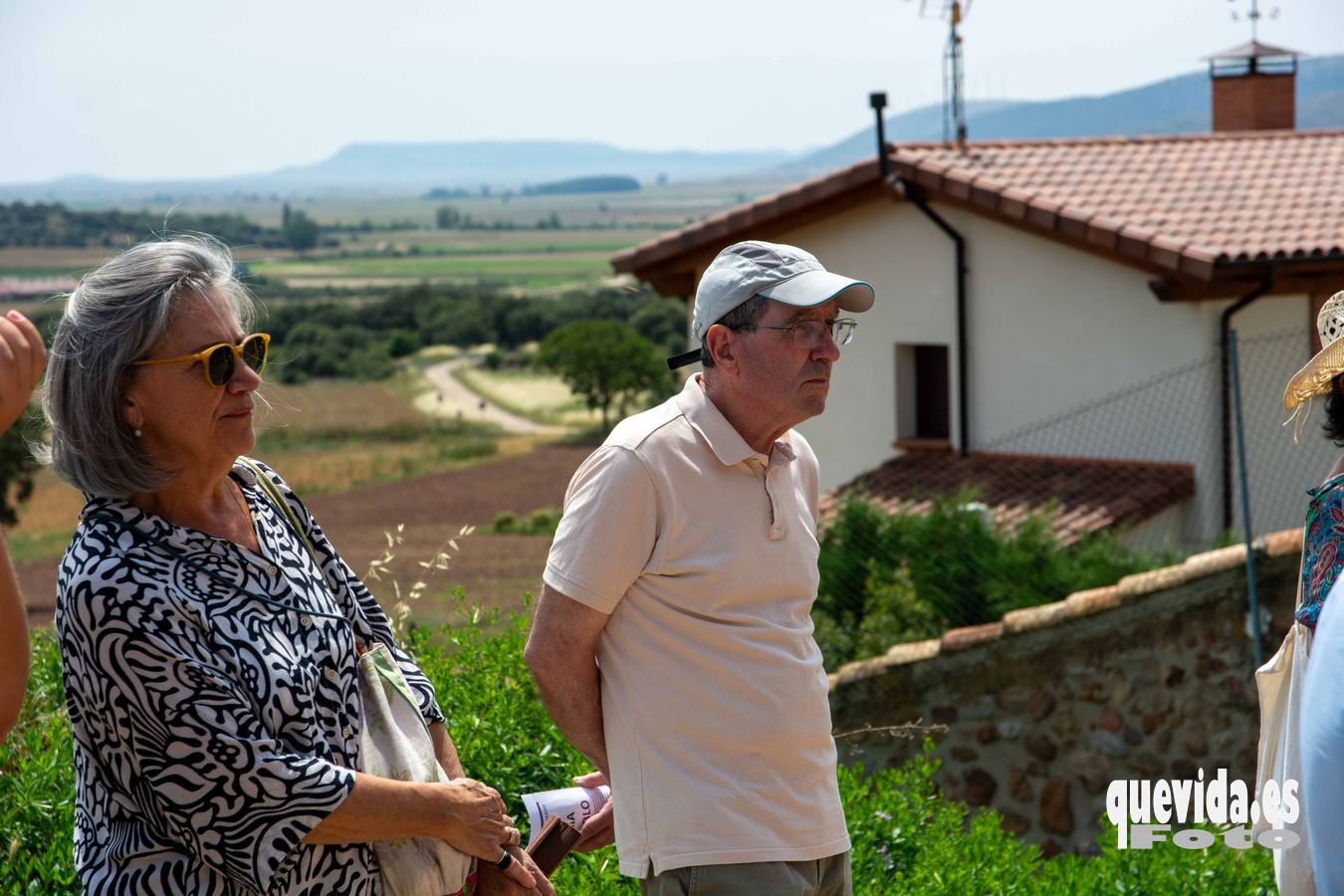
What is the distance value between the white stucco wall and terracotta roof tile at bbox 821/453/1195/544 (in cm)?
16

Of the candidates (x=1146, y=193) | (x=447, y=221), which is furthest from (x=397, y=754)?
(x=447, y=221)

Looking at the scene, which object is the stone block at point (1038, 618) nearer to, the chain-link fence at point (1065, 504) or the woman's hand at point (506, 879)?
the chain-link fence at point (1065, 504)

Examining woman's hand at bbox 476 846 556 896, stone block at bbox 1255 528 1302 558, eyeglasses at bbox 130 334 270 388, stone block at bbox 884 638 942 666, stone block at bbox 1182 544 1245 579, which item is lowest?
stone block at bbox 884 638 942 666

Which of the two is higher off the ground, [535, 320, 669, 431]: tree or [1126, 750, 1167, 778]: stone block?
[1126, 750, 1167, 778]: stone block

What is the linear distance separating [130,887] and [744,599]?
3.54 ft

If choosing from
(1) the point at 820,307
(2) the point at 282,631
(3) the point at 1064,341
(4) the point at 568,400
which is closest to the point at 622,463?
(1) the point at 820,307

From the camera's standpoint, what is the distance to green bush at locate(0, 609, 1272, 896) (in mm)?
3420

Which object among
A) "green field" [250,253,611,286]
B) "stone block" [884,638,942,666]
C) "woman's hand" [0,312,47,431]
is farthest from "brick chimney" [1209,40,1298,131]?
"green field" [250,253,611,286]

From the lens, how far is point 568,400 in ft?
241

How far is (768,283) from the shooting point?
2584mm

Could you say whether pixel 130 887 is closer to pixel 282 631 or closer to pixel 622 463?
pixel 282 631

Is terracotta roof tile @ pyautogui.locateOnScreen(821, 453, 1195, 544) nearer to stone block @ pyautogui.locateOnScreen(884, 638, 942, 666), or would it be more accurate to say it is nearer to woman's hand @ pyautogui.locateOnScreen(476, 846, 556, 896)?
stone block @ pyautogui.locateOnScreen(884, 638, 942, 666)

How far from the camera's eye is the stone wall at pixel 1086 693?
7117 millimetres

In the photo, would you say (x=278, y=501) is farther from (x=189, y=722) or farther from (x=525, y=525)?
(x=525, y=525)
